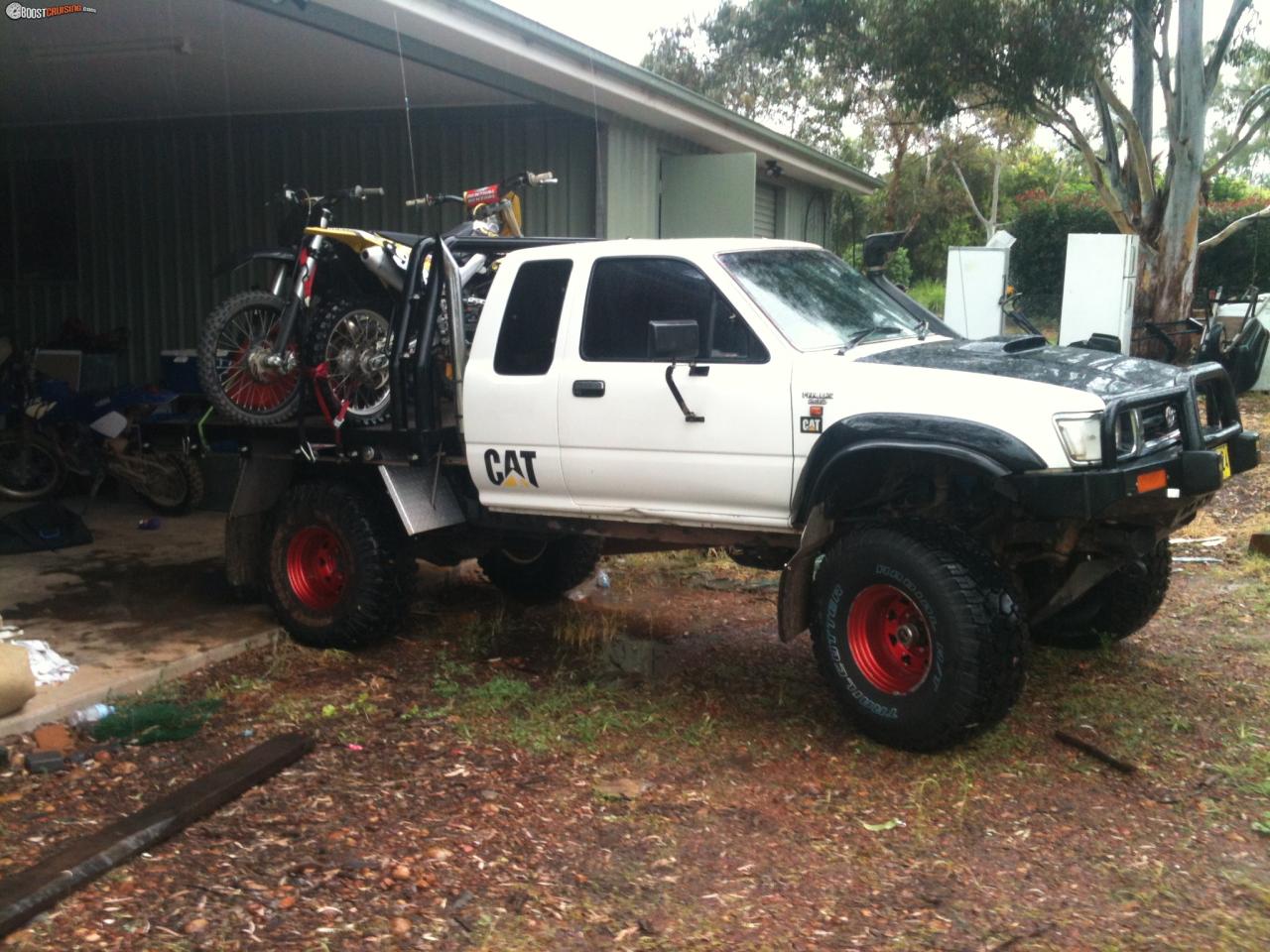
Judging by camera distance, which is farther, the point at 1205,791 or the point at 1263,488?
the point at 1263,488

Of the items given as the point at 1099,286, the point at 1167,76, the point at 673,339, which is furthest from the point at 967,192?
the point at 673,339

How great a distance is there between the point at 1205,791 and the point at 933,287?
105ft

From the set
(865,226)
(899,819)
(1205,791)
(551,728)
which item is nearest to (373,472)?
(551,728)

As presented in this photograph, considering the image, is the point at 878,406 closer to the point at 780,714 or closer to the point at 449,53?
the point at 780,714

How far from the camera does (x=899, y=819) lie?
4594 mm

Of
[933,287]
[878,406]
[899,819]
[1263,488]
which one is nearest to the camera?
[899,819]

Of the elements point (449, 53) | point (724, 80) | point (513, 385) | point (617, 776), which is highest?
point (724, 80)

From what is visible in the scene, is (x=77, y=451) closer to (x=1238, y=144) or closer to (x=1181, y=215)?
(x=1181, y=215)

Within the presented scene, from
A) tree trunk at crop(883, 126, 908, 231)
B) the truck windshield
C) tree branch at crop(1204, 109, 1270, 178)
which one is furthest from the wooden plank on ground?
tree trunk at crop(883, 126, 908, 231)

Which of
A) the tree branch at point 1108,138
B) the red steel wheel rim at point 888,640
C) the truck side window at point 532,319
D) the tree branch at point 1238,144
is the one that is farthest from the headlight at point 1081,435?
the tree branch at point 1238,144

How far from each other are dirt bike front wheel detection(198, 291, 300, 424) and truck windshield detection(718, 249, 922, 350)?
265 cm

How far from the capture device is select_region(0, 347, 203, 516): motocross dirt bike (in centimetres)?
1029

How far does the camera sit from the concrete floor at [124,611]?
6004 mm

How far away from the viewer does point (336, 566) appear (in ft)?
22.5
